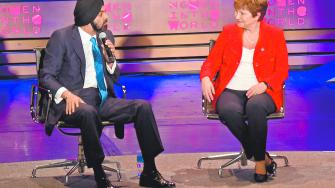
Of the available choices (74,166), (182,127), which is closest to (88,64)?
(74,166)

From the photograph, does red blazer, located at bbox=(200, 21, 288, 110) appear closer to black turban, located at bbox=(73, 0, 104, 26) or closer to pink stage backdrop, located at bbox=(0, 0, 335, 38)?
black turban, located at bbox=(73, 0, 104, 26)

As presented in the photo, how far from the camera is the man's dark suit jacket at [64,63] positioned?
4.71 m

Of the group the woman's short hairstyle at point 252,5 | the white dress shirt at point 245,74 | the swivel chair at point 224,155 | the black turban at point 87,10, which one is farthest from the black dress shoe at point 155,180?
the woman's short hairstyle at point 252,5

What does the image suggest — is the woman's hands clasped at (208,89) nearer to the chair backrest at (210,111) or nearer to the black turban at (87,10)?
the chair backrest at (210,111)

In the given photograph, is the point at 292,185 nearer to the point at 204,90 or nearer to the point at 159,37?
the point at 204,90

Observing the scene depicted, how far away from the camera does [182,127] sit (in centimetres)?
697

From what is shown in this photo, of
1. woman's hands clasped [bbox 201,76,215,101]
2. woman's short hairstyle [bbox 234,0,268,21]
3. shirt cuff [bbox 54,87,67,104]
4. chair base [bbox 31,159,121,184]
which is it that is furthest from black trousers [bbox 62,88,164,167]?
woman's short hairstyle [bbox 234,0,268,21]

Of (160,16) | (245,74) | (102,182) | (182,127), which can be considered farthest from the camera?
(160,16)

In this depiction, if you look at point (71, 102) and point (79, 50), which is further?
point (79, 50)

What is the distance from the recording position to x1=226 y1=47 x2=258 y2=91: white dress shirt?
16.2 feet

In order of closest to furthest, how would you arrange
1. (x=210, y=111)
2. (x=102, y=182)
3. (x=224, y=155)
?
(x=102, y=182), (x=210, y=111), (x=224, y=155)

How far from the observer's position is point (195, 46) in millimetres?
10859

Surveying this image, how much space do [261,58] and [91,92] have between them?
1.16m

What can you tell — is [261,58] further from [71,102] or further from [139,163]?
[71,102]
